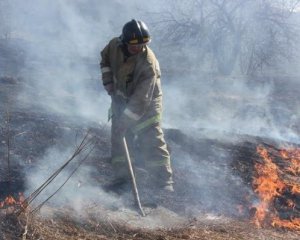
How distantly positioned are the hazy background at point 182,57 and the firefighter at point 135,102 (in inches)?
120

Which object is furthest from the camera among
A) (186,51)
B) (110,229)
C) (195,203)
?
(186,51)

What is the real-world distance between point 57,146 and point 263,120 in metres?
7.53

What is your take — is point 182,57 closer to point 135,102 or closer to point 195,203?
point 195,203

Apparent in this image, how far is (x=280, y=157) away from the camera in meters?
6.89

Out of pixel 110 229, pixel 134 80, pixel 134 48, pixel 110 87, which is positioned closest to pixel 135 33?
pixel 134 48

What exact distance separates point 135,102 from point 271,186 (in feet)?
7.58

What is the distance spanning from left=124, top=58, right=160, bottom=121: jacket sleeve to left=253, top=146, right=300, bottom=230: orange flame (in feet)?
5.97

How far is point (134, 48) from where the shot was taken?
4594 mm

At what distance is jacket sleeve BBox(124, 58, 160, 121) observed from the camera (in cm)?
462

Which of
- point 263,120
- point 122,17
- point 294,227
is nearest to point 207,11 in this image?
point 122,17

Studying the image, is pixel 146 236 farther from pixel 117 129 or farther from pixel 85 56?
pixel 85 56

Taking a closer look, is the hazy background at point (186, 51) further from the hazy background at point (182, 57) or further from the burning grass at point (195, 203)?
the burning grass at point (195, 203)

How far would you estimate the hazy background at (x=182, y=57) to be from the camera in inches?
420

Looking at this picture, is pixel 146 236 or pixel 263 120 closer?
pixel 146 236
